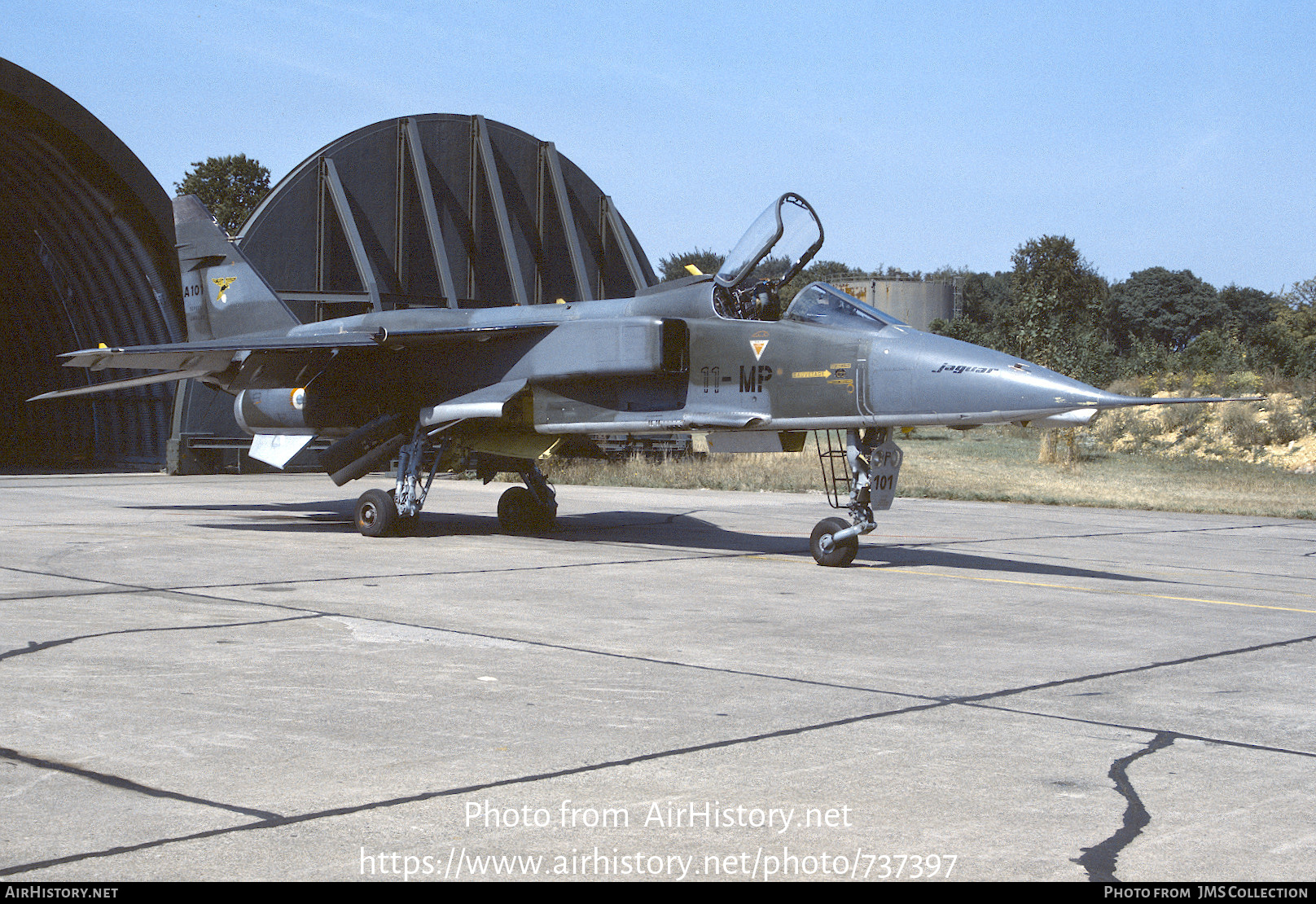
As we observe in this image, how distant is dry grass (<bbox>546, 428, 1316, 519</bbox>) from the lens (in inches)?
892

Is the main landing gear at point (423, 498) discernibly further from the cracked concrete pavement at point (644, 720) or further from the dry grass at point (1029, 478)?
the dry grass at point (1029, 478)

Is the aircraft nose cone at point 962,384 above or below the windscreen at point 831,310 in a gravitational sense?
below

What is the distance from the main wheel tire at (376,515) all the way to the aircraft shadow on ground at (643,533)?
15cm

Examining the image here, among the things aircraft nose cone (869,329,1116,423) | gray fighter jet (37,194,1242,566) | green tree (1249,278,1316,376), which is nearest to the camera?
aircraft nose cone (869,329,1116,423)

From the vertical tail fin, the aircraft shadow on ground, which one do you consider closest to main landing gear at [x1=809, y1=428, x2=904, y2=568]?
the aircraft shadow on ground

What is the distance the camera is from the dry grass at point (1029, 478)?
2266 centimetres

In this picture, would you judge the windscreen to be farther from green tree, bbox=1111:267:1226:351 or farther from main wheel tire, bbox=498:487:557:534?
green tree, bbox=1111:267:1226:351

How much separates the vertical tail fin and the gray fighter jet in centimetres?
4

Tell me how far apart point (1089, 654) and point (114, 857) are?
19.1ft

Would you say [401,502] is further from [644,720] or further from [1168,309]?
[1168,309]

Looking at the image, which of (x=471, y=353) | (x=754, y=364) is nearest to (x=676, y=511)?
(x=471, y=353)

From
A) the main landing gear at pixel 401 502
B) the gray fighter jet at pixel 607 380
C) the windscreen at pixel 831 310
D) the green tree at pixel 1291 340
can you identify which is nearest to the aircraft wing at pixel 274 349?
the gray fighter jet at pixel 607 380

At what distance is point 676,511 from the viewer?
19453mm
